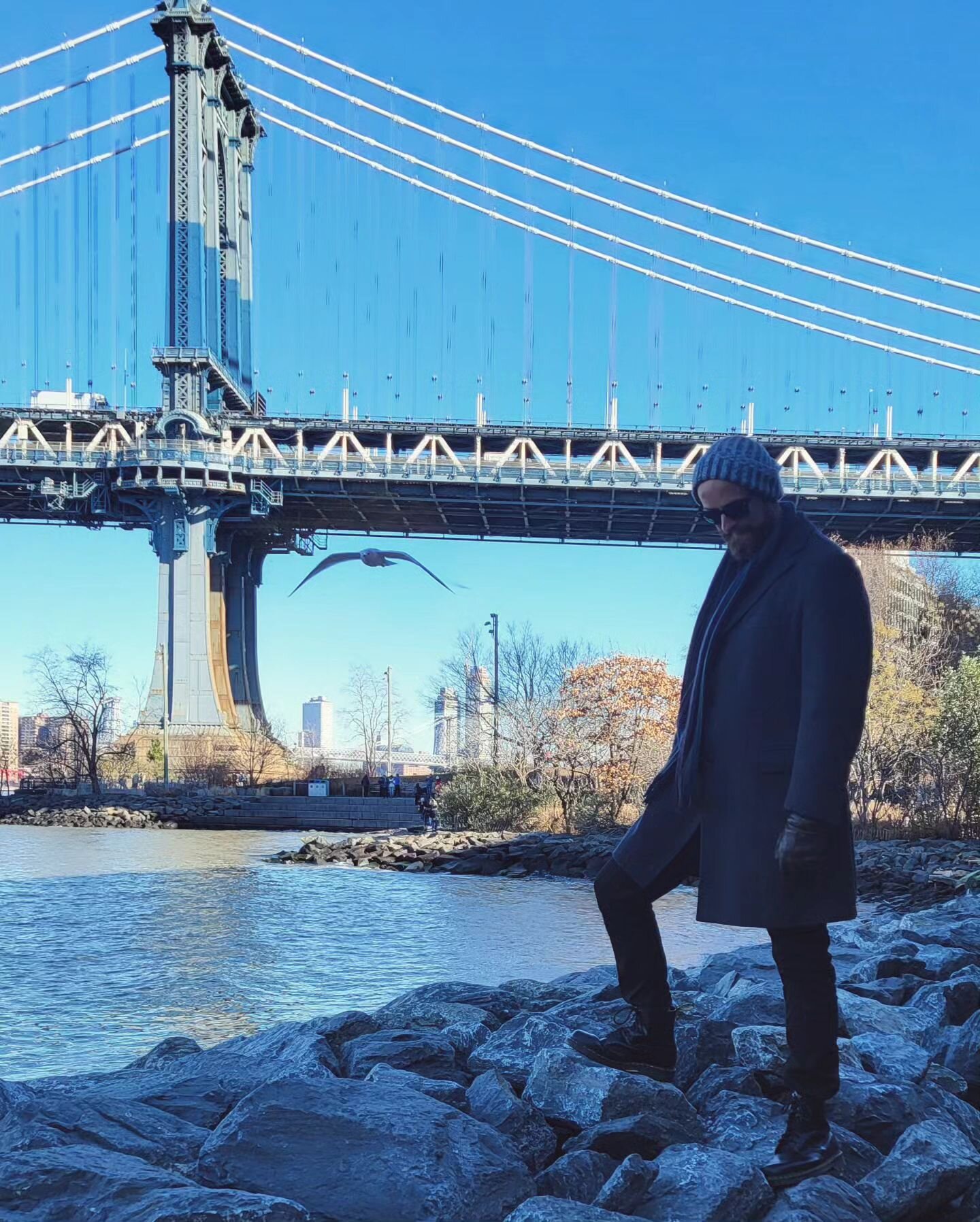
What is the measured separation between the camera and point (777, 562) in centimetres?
268

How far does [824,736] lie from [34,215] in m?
44.8

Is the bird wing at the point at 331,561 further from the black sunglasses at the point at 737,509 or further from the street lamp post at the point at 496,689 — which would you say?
the black sunglasses at the point at 737,509

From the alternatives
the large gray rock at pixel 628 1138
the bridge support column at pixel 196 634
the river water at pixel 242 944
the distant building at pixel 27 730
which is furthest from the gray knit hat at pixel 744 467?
the distant building at pixel 27 730

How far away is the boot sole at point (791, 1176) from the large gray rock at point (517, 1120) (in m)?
0.48

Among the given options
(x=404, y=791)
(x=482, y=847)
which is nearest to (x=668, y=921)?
(x=482, y=847)

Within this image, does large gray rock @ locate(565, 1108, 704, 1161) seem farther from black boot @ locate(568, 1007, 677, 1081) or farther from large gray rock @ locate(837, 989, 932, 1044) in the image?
large gray rock @ locate(837, 989, 932, 1044)

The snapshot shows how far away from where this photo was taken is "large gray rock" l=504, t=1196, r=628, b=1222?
227 cm

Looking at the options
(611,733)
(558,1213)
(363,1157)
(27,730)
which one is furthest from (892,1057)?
(27,730)

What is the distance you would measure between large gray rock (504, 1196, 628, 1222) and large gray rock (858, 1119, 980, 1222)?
59 cm

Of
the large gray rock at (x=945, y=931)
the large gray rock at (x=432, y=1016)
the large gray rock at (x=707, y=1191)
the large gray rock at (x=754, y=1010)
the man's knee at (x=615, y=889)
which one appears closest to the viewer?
the large gray rock at (x=707, y=1191)

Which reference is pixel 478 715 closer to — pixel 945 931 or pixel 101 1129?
pixel 945 931

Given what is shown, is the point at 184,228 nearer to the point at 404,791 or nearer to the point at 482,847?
the point at 404,791

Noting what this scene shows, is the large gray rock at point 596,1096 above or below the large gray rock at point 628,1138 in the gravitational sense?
above

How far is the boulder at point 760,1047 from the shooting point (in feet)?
10.3
